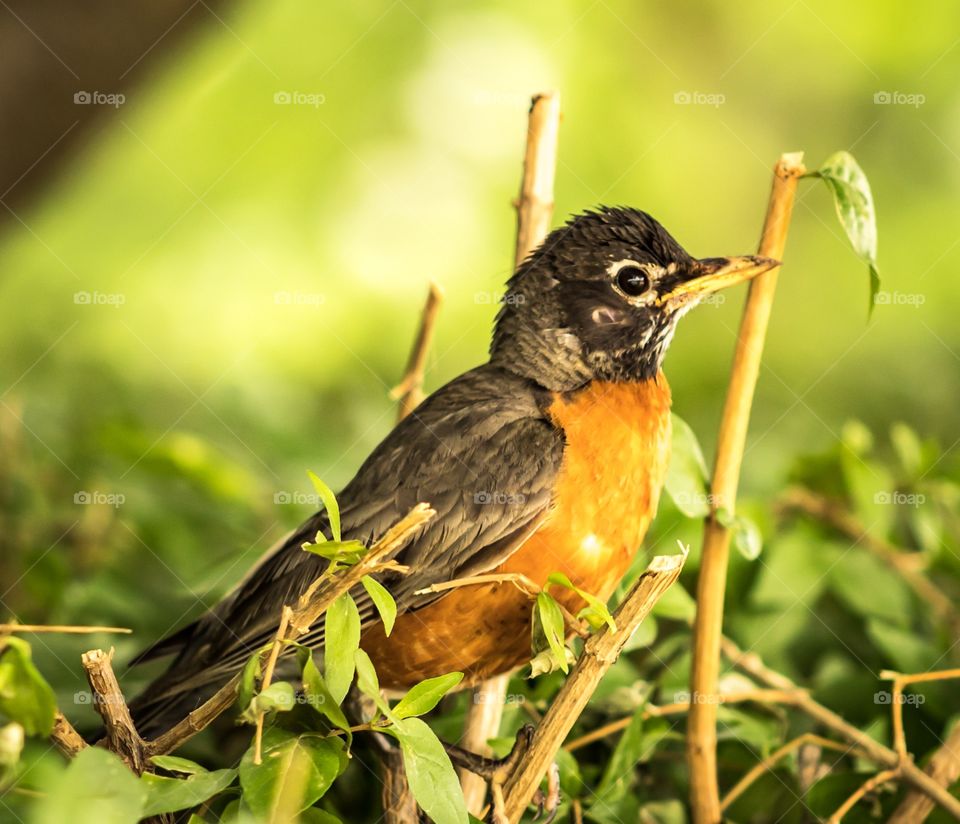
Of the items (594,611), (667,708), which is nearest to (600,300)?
(667,708)

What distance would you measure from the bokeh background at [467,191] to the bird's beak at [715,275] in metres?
2.09

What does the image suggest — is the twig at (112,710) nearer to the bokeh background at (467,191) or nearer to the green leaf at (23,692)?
the green leaf at (23,692)

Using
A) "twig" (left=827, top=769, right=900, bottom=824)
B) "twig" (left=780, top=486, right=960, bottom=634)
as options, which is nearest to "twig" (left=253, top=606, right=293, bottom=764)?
"twig" (left=827, top=769, right=900, bottom=824)

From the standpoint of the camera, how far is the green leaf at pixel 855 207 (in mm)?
2240

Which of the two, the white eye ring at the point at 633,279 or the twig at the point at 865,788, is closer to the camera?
the twig at the point at 865,788

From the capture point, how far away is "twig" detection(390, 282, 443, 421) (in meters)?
3.11

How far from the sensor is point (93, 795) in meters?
1.41

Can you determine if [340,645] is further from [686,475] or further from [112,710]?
[686,475]

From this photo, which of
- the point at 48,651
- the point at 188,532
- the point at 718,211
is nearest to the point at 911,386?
the point at 718,211

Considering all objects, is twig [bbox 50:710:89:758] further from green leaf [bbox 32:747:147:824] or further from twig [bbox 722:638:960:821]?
twig [bbox 722:638:960:821]

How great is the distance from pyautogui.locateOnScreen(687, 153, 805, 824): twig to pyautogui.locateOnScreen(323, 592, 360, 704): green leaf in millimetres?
1032

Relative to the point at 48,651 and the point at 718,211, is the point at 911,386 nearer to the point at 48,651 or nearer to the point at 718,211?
the point at 718,211

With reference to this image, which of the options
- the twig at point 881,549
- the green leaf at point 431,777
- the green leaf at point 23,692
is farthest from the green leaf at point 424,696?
the twig at point 881,549

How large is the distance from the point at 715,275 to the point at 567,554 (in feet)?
2.57
